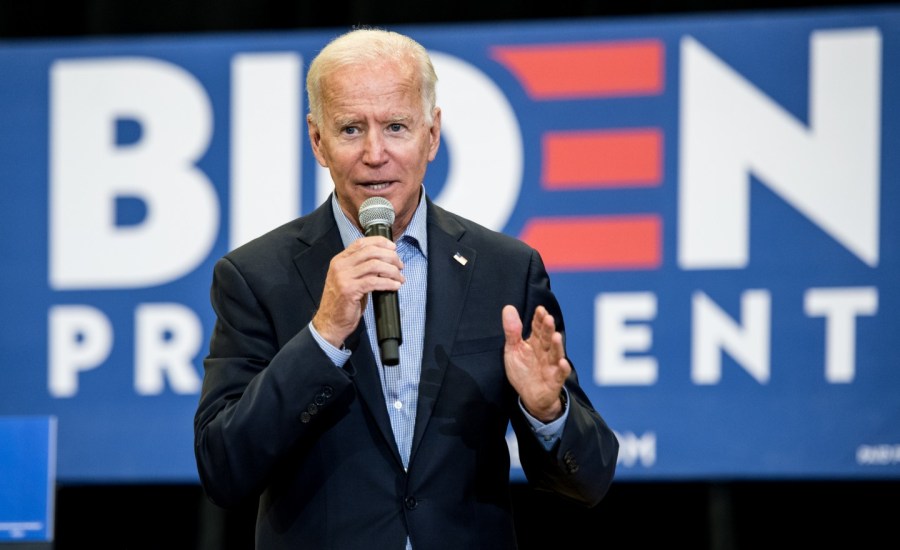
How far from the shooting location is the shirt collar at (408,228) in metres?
1.84

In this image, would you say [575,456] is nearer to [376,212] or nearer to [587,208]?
[376,212]

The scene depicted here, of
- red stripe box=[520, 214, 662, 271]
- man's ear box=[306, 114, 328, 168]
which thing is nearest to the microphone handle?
man's ear box=[306, 114, 328, 168]

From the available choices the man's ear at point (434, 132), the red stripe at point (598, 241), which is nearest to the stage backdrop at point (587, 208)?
the red stripe at point (598, 241)

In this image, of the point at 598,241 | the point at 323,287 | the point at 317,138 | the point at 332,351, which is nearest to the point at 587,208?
the point at 598,241

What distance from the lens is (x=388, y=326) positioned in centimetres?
156

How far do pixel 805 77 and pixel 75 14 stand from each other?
258cm

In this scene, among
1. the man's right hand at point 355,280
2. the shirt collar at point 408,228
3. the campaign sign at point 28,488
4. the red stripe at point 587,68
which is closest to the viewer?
the man's right hand at point 355,280

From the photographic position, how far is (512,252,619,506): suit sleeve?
1654mm

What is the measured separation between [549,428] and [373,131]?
0.52 metres

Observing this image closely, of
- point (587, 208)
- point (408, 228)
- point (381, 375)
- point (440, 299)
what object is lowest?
point (381, 375)

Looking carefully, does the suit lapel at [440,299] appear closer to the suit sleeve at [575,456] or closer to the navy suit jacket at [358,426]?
the navy suit jacket at [358,426]

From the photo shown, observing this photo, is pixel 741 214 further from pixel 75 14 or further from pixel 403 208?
pixel 75 14

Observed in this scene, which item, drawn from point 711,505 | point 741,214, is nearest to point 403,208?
point 741,214

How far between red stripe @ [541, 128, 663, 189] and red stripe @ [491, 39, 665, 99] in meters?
0.13
